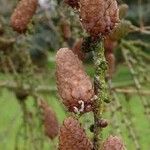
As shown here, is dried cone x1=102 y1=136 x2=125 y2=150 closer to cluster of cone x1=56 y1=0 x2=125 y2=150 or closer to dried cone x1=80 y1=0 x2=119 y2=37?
cluster of cone x1=56 y1=0 x2=125 y2=150

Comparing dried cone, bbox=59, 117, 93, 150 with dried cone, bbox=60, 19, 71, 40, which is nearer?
dried cone, bbox=59, 117, 93, 150

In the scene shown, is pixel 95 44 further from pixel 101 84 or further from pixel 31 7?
pixel 31 7

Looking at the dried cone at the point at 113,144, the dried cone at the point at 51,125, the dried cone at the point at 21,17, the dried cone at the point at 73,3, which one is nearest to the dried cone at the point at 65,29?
the dried cone at the point at 51,125

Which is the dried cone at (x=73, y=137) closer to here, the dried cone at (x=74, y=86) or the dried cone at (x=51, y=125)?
the dried cone at (x=74, y=86)

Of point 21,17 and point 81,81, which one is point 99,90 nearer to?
point 81,81

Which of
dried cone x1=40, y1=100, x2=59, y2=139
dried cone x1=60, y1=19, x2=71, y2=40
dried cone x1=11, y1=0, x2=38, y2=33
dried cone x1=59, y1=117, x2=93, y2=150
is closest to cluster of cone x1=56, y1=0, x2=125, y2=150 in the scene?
dried cone x1=59, y1=117, x2=93, y2=150

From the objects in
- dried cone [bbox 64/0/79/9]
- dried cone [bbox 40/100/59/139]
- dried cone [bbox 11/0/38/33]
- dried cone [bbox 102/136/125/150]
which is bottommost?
dried cone [bbox 40/100/59/139]

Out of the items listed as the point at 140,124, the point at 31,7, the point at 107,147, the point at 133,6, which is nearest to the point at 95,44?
the point at 107,147
